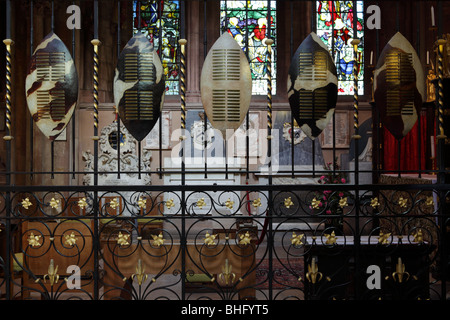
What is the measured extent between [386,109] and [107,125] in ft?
21.7

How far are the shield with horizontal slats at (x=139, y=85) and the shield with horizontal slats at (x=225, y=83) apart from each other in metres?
0.30

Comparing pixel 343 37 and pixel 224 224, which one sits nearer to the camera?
pixel 224 224

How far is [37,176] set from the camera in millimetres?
7516

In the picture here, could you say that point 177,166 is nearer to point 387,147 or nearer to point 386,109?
point 387,147

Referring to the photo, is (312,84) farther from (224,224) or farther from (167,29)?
(167,29)

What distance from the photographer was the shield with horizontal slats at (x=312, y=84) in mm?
2713

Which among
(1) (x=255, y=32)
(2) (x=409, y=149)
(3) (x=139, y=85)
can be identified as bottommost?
(2) (x=409, y=149)

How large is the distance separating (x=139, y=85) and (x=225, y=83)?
51 cm

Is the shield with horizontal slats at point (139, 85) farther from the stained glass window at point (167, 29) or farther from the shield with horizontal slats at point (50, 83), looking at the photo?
the stained glass window at point (167, 29)

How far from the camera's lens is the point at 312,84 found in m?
2.71

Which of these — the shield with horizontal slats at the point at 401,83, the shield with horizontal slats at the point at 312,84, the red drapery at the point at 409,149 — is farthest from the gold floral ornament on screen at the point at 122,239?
the red drapery at the point at 409,149

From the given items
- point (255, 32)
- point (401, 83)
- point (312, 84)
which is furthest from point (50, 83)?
point (255, 32)
